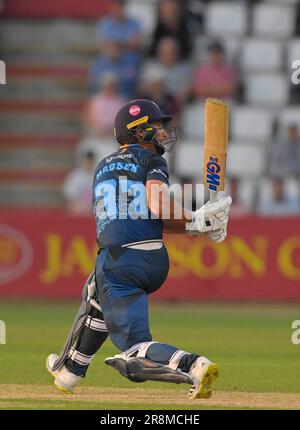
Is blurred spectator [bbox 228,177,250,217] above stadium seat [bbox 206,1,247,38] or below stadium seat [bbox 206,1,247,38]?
below

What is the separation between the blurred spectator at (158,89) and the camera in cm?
1677

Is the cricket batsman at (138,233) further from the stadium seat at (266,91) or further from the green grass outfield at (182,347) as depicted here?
the stadium seat at (266,91)

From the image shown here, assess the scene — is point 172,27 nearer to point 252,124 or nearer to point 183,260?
point 252,124

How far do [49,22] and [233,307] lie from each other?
6.03m

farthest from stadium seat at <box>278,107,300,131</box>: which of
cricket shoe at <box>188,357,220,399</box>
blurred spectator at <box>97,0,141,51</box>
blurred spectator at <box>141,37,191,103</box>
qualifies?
cricket shoe at <box>188,357,220,399</box>

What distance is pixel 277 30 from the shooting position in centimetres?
1864

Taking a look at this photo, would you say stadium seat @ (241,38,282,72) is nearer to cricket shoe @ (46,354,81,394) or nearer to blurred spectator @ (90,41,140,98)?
blurred spectator @ (90,41,140,98)

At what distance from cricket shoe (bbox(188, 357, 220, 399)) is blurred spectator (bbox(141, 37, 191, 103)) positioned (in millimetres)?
10816

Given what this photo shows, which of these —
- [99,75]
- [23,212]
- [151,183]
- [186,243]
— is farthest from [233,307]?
[151,183]

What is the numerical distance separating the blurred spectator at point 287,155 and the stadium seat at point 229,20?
2573 mm

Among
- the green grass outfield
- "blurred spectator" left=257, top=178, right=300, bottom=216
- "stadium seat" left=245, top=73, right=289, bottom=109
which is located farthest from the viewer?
"stadium seat" left=245, top=73, right=289, bottom=109

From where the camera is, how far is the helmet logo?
24.9 ft
